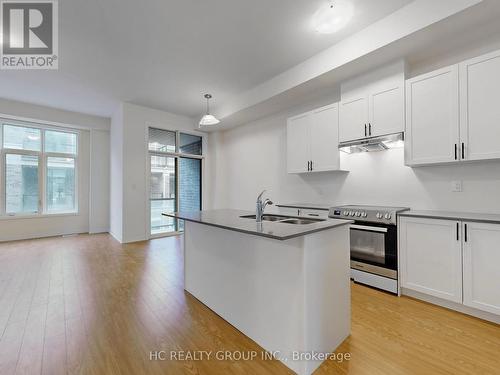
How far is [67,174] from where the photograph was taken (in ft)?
19.9

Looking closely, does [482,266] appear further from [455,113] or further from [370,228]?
[455,113]

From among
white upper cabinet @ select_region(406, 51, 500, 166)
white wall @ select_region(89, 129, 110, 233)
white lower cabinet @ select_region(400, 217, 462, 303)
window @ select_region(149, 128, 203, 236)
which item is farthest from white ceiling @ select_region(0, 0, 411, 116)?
white lower cabinet @ select_region(400, 217, 462, 303)

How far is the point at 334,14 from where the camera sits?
239cm

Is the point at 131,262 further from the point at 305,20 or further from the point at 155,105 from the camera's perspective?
the point at 305,20

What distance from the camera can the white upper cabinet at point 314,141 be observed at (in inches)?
140

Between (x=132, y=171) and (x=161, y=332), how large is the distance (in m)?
4.02

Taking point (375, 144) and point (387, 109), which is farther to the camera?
point (375, 144)

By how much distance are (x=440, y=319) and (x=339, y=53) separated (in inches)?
124

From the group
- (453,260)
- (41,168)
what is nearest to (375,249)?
(453,260)

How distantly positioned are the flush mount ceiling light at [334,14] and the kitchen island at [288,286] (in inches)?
81.6

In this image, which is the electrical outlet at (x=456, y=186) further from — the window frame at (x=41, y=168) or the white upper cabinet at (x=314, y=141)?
the window frame at (x=41, y=168)

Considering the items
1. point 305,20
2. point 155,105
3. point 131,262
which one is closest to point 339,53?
point 305,20

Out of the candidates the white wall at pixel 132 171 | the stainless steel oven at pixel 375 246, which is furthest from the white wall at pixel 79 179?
the stainless steel oven at pixel 375 246

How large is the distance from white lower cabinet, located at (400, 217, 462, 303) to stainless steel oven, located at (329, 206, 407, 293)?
0.32 ft
